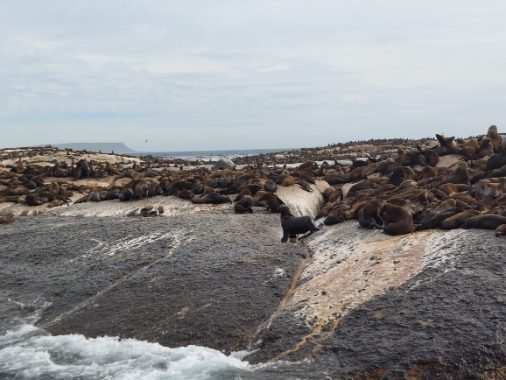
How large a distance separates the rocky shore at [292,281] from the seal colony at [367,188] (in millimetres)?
77

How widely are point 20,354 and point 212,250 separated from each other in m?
4.82

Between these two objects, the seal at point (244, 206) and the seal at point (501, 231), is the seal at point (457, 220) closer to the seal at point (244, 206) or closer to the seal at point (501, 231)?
the seal at point (501, 231)

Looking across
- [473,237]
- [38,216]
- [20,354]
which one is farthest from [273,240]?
[38,216]

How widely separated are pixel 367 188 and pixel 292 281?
30.7 ft

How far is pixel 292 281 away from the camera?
29.2 feet

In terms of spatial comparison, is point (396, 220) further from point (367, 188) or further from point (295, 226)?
point (367, 188)

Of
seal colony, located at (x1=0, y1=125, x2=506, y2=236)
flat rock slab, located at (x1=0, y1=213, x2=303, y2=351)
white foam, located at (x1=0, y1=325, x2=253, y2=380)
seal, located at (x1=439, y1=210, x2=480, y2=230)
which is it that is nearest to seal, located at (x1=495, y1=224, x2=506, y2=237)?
seal colony, located at (x1=0, y1=125, x2=506, y2=236)

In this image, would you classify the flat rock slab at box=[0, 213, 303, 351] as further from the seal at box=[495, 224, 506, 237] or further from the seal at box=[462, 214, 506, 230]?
the seal at box=[495, 224, 506, 237]

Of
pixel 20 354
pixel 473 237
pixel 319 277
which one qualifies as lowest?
pixel 20 354

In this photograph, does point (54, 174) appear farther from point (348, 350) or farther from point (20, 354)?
point (348, 350)

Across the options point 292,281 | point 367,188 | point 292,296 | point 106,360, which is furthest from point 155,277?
point 367,188

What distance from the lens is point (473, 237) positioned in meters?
8.91

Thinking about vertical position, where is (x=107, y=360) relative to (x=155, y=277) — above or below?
below

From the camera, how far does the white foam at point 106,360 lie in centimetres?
609
